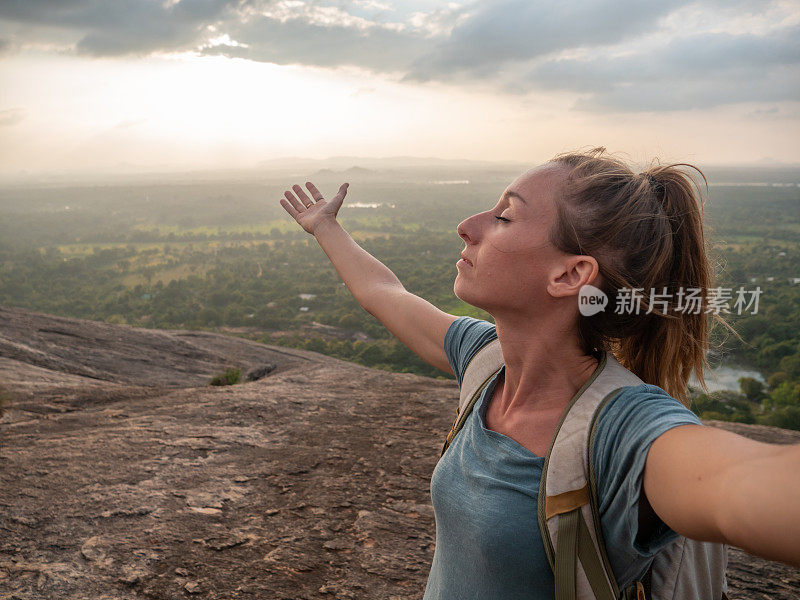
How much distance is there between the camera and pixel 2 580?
3084mm

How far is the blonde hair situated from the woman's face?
1.7 inches

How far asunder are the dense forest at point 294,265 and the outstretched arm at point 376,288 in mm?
757

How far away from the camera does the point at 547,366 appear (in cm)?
166

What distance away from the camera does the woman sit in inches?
48.4

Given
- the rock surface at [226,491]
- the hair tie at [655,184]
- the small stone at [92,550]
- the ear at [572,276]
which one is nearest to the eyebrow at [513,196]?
the ear at [572,276]

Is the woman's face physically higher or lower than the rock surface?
higher

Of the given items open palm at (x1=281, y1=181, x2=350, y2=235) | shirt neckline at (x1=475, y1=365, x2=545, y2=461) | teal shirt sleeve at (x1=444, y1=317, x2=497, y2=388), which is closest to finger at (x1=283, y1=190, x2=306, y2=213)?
open palm at (x1=281, y1=181, x2=350, y2=235)

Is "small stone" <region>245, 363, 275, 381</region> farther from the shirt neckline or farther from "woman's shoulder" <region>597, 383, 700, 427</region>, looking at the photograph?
"woman's shoulder" <region>597, 383, 700, 427</region>

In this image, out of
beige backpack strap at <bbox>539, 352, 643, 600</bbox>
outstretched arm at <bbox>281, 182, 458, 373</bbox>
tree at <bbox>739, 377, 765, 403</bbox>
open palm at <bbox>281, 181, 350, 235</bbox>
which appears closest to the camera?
beige backpack strap at <bbox>539, 352, 643, 600</bbox>

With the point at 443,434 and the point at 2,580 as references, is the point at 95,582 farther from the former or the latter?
the point at 443,434

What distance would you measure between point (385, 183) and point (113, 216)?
89264 mm

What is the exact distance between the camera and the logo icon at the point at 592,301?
1547mm

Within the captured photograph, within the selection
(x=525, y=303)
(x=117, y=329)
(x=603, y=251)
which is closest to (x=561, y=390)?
(x=525, y=303)

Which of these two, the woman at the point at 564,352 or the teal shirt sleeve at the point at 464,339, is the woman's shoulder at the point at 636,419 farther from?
the teal shirt sleeve at the point at 464,339
